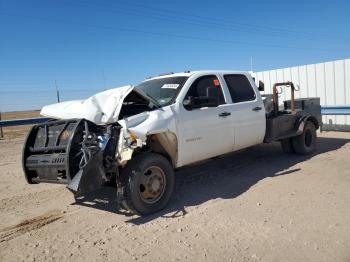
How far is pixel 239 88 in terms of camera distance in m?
7.37

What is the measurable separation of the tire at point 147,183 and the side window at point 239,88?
7.48 feet

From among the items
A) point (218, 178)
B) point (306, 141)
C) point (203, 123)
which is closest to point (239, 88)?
point (203, 123)

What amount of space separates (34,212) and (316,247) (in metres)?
4.02

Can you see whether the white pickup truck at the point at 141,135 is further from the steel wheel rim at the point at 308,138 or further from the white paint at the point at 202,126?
the steel wheel rim at the point at 308,138

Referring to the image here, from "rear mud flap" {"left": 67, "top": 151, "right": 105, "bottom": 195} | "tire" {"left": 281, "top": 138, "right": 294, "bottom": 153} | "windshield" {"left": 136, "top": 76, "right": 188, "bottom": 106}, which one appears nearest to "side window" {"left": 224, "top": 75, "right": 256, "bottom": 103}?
"windshield" {"left": 136, "top": 76, "right": 188, "bottom": 106}

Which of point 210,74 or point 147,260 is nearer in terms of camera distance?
point 147,260

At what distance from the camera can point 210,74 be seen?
6.80m

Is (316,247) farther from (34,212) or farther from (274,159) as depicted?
(274,159)

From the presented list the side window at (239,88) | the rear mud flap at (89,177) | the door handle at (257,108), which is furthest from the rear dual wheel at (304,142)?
the rear mud flap at (89,177)

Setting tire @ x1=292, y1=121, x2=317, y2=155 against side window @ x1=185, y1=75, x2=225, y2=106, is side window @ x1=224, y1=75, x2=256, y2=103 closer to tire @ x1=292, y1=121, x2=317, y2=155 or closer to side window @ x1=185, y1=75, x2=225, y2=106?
side window @ x1=185, y1=75, x2=225, y2=106

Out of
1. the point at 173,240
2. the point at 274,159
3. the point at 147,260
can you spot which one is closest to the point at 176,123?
the point at 173,240

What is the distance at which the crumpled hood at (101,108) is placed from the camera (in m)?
Answer: 5.24

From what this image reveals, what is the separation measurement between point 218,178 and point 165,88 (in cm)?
201

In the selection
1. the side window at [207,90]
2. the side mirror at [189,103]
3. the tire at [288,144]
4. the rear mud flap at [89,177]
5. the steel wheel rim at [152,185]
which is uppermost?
the side window at [207,90]
